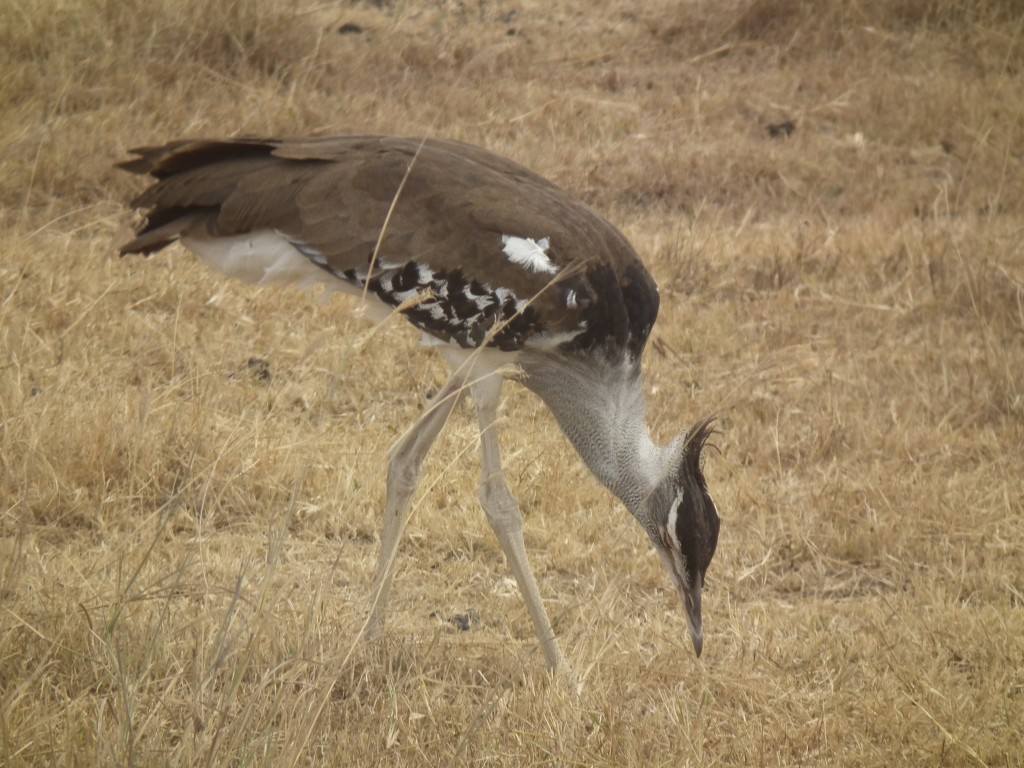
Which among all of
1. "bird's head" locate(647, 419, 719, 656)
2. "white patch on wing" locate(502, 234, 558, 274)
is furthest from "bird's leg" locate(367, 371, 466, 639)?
"bird's head" locate(647, 419, 719, 656)

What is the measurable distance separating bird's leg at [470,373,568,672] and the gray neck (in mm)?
145

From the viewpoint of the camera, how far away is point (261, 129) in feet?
22.2

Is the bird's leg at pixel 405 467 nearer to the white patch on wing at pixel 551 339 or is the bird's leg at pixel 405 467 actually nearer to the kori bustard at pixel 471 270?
the kori bustard at pixel 471 270

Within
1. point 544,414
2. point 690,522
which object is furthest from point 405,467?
point 544,414

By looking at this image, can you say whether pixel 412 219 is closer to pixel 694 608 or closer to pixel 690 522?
pixel 690 522

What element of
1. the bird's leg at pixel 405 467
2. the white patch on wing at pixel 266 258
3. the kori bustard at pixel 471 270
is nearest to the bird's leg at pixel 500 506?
Result: the kori bustard at pixel 471 270

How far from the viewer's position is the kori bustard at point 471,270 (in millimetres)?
3609

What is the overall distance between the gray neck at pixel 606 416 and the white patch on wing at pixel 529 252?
0.31m

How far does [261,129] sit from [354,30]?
5.62ft

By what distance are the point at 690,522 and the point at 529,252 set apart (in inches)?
32.1

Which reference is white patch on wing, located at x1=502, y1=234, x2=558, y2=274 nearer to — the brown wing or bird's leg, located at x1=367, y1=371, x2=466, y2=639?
the brown wing

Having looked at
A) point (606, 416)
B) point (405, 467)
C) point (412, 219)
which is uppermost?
point (412, 219)

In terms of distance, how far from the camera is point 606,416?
12.4 feet

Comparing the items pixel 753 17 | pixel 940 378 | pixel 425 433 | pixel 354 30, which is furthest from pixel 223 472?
pixel 753 17
